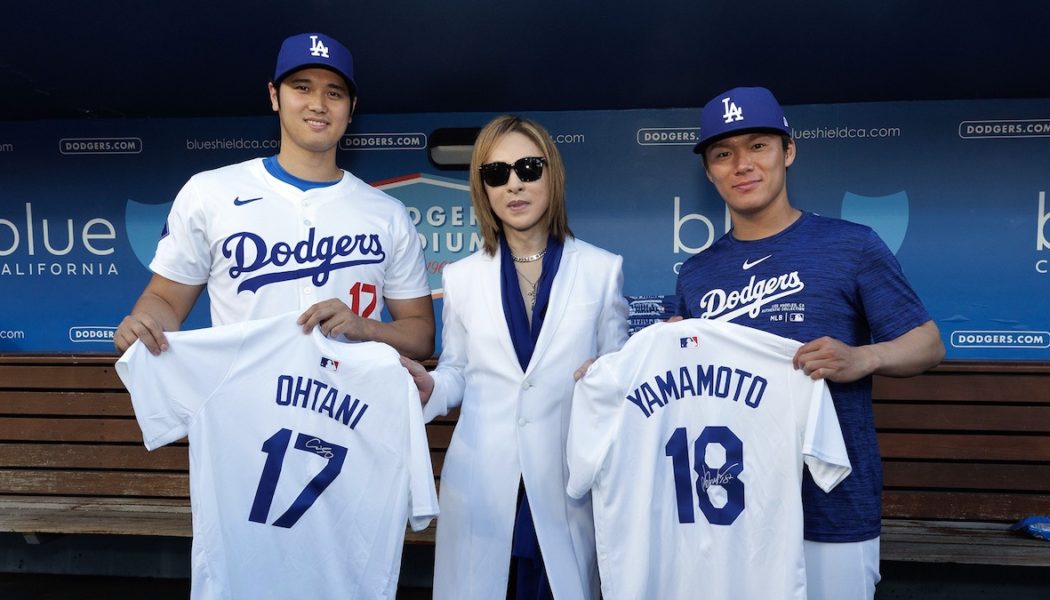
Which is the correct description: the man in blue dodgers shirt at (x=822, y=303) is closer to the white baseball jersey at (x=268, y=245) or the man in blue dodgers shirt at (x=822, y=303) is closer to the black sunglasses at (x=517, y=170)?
the black sunglasses at (x=517, y=170)

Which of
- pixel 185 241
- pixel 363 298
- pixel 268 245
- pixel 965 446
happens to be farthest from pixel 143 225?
pixel 965 446

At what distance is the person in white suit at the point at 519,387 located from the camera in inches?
74.7

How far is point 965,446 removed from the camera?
324 centimetres

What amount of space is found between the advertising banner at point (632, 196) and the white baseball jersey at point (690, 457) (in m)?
1.20

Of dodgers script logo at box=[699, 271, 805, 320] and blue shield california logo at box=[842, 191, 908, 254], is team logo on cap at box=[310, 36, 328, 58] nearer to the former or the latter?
dodgers script logo at box=[699, 271, 805, 320]

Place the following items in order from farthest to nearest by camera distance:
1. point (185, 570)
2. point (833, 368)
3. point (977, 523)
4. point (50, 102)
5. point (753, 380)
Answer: point (185, 570), point (50, 102), point (977, 523), point (753, 380), point (833, 368)

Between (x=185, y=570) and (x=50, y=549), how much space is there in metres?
0.70

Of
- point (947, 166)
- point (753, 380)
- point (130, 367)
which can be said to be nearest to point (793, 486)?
point (753, 380)

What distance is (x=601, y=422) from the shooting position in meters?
1.89

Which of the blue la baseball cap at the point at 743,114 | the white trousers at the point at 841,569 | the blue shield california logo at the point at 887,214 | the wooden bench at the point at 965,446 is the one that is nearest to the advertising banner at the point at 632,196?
the blue shield california logo at the point at 887,214

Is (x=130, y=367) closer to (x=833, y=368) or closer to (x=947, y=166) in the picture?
(x=833, y=368)

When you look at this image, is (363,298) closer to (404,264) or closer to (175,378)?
(404,264)

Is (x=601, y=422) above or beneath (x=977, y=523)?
above

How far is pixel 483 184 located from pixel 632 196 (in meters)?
1.64
